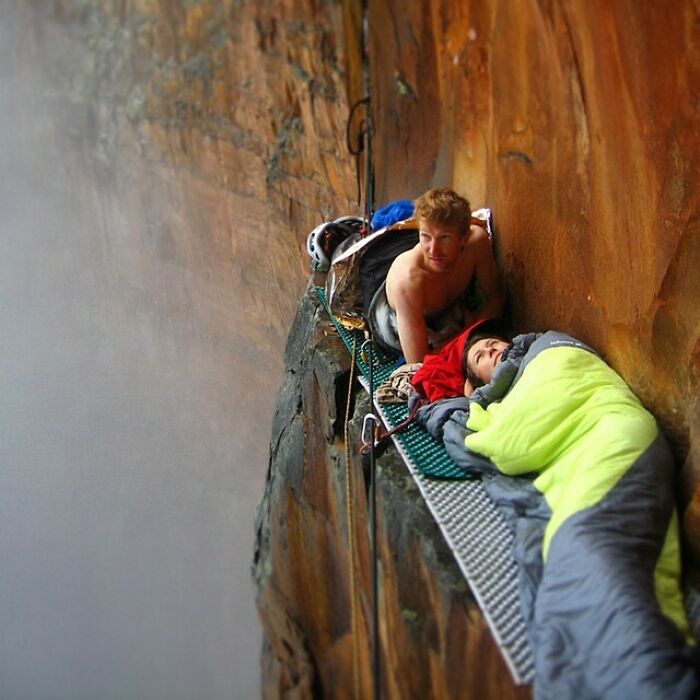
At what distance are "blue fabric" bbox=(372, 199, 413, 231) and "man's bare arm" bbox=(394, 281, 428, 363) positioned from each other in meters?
0.86

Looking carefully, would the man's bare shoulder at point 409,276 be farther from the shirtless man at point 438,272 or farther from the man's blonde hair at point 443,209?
the man's blonde hair at point 443,209

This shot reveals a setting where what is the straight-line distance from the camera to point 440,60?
11.8 feet

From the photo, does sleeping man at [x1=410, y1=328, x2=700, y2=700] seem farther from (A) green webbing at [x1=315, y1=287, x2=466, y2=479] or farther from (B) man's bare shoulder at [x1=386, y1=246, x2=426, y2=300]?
(B) man's bare shoulder at [x1=386, y1=246, x2=426, y2=300]

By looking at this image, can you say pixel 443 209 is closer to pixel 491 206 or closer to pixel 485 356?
pixel 485 356

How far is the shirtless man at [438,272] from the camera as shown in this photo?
2361 mm

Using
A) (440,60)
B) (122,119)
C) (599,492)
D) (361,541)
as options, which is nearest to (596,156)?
(599,492)

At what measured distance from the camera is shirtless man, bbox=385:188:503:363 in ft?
7.75

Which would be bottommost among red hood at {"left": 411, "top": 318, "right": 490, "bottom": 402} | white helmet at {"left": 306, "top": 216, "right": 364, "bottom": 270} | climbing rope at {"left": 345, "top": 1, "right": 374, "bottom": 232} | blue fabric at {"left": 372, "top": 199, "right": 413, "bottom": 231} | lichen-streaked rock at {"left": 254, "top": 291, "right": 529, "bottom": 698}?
lichen-streaked rock at {"left": 254, "top": 291, "right": 529, "bottom": 698}

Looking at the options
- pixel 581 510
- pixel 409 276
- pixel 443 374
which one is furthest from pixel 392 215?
pixel 581 510

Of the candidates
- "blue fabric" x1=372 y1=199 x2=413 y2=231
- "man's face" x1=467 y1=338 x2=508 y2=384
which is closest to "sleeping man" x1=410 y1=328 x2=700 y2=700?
"man's face" x1=467 y1=338 x2=508 y2=384

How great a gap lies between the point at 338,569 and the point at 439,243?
1.24m

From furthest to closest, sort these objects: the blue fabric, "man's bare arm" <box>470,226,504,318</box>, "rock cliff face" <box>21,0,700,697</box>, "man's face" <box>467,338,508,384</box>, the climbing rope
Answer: the climbing rope < the blue fabric < "man's bare arm" <box>470,226,504,318</box> < "man's face" <box>467,338,508,384</box> < "rock cliff face" <box>21,0,700,697</box>

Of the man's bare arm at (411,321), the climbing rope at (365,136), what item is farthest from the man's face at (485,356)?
the climbing rope at (365,136)

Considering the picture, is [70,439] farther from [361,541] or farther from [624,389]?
[624,389]
